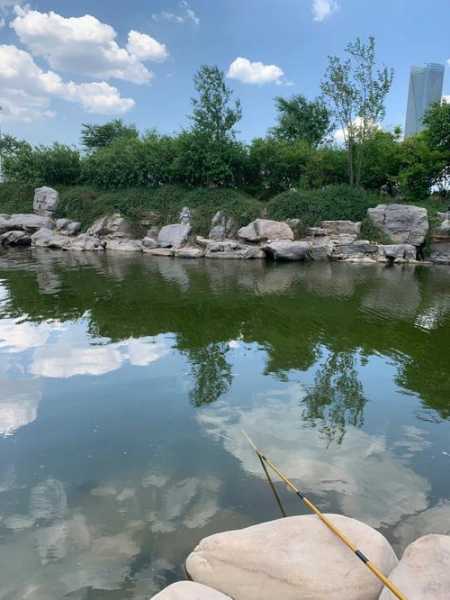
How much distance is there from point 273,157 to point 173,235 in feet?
26.8

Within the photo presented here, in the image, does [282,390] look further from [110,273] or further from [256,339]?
[110,273]

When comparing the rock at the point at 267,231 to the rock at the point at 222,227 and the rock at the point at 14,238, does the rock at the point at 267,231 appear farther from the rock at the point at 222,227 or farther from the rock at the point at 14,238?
the rock at the point at 14,238

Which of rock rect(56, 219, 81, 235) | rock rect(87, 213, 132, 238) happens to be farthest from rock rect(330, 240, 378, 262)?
rock rect(56, 219, 81, 235)

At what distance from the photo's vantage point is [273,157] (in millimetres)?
25531

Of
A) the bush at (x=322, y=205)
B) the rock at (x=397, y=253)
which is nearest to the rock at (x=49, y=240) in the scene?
the bush at (x=322, y=205)

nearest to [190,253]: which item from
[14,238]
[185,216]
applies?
[185,216]

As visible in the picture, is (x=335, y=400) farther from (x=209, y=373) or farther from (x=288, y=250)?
(x=288, y=250)

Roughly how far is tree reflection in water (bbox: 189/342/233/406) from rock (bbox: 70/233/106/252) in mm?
16484

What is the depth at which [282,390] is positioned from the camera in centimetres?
582

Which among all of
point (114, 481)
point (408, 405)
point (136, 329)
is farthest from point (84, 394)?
point (408, 405)

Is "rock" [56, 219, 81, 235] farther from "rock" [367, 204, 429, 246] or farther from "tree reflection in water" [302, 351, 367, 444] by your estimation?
"tree reflection in water" [302, 351, 367, 444]

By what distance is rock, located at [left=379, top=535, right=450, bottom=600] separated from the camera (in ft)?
7.32

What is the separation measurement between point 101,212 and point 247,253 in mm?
10775

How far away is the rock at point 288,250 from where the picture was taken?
18.5 m
